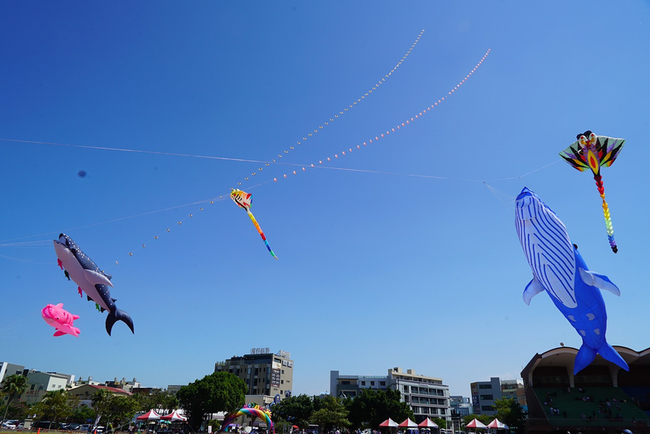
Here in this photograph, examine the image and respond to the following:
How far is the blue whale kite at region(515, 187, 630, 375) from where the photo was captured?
16.0 m

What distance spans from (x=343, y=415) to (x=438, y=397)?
48.4m

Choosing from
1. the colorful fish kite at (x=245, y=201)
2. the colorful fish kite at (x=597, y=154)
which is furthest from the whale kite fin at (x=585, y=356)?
the colorful fish kite at (x=245, y=201)

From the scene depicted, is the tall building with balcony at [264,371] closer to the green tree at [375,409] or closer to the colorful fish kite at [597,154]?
the green tree at [375,409]

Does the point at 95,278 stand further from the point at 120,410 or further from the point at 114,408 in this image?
the point at 120,410

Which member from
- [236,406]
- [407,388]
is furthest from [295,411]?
[407,388]

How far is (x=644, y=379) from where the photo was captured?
36.9m

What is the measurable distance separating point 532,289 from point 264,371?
64.9 metres

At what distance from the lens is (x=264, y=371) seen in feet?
247

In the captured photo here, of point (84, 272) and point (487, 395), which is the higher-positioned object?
point (84, 272)

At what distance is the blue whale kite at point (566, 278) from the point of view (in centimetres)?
1602

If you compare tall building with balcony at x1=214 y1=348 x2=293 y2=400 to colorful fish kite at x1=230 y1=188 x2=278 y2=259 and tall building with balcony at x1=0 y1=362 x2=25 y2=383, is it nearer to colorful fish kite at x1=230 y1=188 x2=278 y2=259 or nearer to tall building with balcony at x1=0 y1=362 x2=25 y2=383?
tall building with balcony at x1=0 y1=362 x2=25 y2=383

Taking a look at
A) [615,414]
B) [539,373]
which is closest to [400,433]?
[539,373]

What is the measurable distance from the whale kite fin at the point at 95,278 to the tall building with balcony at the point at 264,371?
6265 cm

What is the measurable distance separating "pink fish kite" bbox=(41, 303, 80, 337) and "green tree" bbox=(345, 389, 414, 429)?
1364 inches
